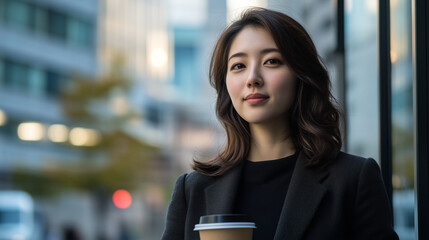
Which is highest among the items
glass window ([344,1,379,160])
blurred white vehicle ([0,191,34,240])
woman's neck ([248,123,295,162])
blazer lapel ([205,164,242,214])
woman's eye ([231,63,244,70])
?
glass window ([344,1,379,160])

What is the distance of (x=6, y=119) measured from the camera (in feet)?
112

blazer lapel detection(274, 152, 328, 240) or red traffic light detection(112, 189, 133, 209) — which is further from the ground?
blazer lapel detection(274, 152, 328, 240)

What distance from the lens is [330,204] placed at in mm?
2371

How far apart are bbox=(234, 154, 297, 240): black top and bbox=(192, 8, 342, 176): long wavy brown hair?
2.5 inches

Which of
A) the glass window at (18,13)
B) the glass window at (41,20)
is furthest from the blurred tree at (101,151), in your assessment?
the glass window at (41,20)

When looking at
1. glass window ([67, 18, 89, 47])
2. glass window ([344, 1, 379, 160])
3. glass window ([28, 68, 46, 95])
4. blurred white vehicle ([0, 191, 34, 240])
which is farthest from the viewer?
glass window ([67, 18, 89, 47])

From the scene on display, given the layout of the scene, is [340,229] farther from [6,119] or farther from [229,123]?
[6,119]

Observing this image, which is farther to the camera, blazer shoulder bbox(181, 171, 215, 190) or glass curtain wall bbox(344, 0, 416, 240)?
glass curtain wall bbox(344, 0, 416, 240)

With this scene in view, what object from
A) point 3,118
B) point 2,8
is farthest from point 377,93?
point 2,8

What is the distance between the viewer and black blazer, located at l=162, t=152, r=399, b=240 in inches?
90.3

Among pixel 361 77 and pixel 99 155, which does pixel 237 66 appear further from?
pixel 99 155

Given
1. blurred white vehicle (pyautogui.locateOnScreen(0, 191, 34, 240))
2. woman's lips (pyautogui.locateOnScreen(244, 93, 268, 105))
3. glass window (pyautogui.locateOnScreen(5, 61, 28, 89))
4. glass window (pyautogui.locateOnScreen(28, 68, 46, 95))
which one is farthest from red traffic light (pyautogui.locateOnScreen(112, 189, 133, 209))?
woman's lips (pyautogui.locateOnScreen(244, 93, 268, 105))

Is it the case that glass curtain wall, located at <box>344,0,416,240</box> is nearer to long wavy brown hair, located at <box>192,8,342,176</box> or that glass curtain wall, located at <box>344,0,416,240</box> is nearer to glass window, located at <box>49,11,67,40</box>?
long wavy brown hair, located at <box>192,8,342,176</box>

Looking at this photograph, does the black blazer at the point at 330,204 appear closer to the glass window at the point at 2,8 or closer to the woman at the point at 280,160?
the woman at the point at 280,160
